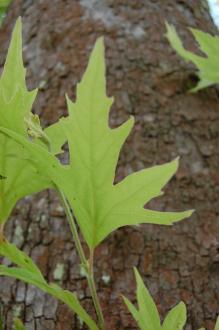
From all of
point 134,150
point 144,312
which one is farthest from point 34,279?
point 134,150

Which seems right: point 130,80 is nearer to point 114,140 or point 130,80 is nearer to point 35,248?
point 35,248

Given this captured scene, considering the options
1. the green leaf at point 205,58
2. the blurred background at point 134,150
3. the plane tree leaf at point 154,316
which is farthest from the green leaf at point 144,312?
the green leaf at point 205,58

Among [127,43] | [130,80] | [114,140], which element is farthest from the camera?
[127,43]

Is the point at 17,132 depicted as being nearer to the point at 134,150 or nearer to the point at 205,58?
the point at 134,150

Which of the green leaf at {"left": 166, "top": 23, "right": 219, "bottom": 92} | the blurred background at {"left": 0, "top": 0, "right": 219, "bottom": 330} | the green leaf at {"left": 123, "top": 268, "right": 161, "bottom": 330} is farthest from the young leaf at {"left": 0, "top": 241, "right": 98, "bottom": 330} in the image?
the green leaf at {"left": 166, "top": 23, "right": 219, "bottom": 92}

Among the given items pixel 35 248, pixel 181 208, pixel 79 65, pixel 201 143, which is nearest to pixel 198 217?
pixel 181 208
